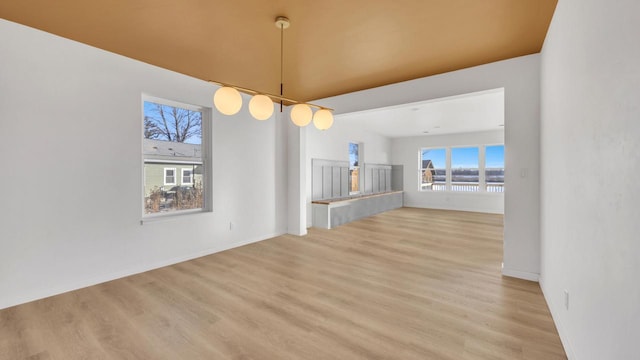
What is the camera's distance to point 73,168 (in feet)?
9.09

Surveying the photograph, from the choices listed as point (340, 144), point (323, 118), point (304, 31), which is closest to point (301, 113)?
point (323, 118)

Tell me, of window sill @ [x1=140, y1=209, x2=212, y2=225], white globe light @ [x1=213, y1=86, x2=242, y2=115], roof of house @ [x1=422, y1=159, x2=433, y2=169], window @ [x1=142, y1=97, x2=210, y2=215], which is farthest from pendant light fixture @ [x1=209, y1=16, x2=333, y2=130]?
roof of house @ [x1=422, y1=159, x2=433, y2=169]

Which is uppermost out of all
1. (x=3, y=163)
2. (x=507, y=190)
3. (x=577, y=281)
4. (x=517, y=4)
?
(x=517, y=4)

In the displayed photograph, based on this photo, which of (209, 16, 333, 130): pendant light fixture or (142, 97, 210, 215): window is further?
(142, 97, 210, 215): window

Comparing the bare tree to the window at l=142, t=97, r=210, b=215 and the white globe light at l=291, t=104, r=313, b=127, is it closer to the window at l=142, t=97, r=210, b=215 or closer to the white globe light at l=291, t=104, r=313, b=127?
the window at l=142, t=97, r=210, b=215

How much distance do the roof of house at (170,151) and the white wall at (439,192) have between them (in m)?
7.68

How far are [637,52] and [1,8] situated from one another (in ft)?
13.7

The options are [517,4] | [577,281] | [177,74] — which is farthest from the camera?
[177,74]

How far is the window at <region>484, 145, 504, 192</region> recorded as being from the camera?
8.32m

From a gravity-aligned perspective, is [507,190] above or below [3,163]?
below

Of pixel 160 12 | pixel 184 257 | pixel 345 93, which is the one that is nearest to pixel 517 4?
pixel 345 93

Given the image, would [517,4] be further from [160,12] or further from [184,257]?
[184,257]

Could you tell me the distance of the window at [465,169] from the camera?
8.72m

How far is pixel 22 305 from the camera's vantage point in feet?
8.00
